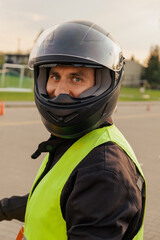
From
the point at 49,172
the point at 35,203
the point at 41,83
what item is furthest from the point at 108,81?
the point at 35,203

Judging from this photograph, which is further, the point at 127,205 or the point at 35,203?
Answer: the point at 35,203

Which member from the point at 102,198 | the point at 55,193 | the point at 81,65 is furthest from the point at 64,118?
the point at 102,198

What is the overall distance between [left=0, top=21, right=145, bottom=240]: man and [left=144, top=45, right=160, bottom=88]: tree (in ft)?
286

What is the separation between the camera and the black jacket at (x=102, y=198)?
144 centimetres

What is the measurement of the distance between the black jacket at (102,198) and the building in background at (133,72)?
8128 centimetres

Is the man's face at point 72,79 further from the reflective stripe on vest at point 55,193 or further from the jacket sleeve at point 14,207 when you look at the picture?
the jacket sleeve at point 14,207

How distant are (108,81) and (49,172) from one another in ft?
1.68

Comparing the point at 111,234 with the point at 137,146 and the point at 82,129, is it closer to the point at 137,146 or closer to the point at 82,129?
the point at 82,129

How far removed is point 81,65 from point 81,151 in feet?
1.32

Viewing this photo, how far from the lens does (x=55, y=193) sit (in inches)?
64.0

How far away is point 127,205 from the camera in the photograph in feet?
4.89

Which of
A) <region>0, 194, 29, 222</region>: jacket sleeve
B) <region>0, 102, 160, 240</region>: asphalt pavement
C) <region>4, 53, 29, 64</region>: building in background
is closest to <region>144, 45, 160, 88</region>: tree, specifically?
<region>4, 53, 29, 64</region>: building in background

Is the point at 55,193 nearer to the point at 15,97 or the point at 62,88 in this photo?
the point at 62,88

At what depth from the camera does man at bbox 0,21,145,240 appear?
147 cm
